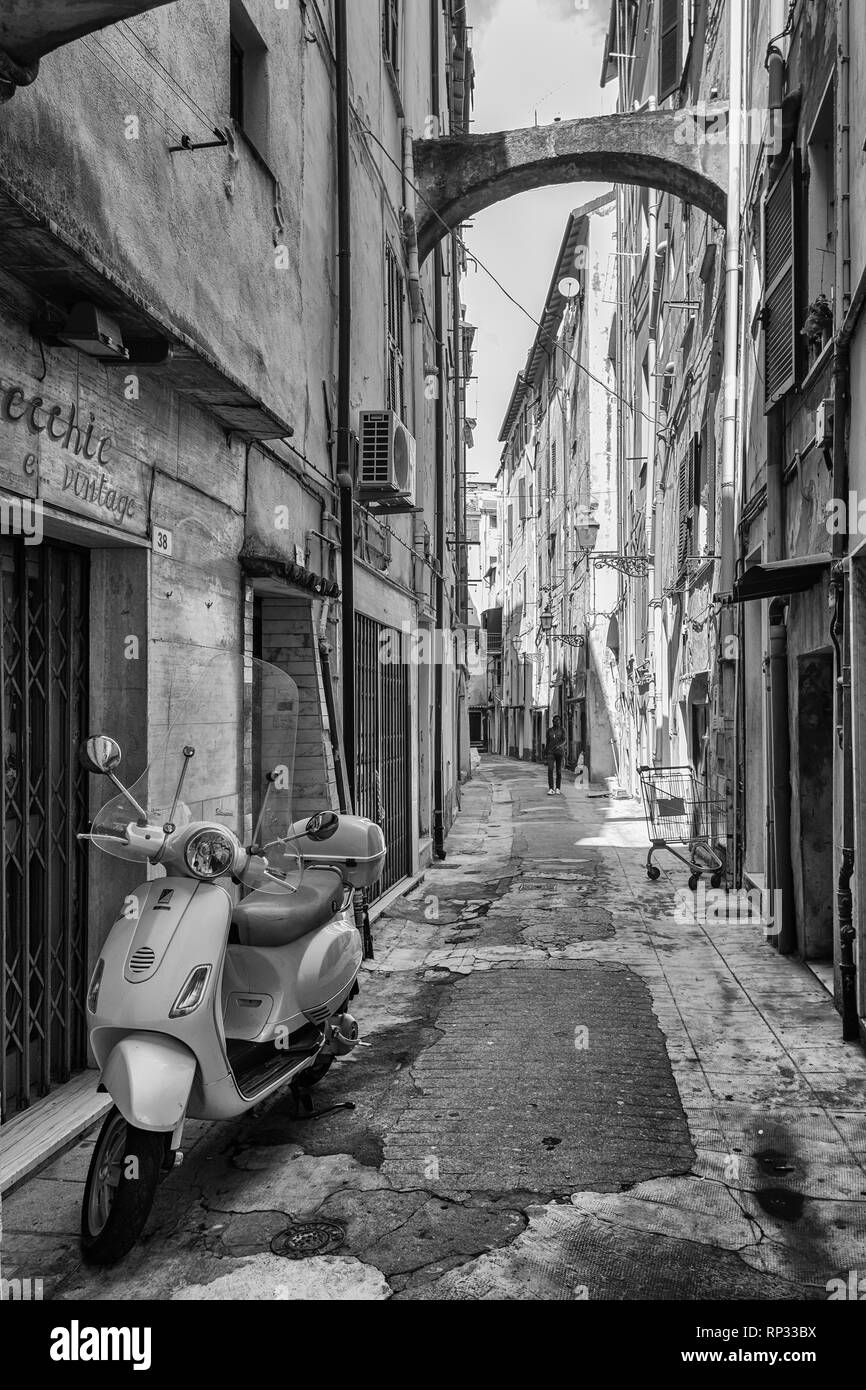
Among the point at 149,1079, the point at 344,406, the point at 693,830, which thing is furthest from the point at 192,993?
the point at 693,830

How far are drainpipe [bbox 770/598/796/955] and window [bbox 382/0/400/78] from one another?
7.33m

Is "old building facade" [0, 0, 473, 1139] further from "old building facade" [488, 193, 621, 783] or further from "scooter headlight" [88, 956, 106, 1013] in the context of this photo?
"old building facade" [488, 193, 621, 783]

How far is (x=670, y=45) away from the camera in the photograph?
16.7 m

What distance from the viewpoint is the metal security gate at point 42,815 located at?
4.33 m

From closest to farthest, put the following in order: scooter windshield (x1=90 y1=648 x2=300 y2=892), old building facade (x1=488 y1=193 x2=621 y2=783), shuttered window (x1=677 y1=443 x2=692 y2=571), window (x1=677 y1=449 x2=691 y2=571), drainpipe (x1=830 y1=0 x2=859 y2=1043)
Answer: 1. scooter windshield (x1=90 y1=648 x2=300 y2=892)
2. drainpipe (x1=830 y1=0 x2=859 y2=1043)
3. shuttered window (x1=677 y1=443 x2=692 y2=571)
4. window (x1=677 y1=449 x2=691 y2=571)
5. old building facade (x1=488 y1=193 x2=621 y2=783)

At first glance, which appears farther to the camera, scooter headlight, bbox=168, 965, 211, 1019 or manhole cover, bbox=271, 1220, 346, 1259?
scooter headlight, bbox=168, 965, 211, 1019

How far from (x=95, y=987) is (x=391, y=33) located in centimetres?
1120

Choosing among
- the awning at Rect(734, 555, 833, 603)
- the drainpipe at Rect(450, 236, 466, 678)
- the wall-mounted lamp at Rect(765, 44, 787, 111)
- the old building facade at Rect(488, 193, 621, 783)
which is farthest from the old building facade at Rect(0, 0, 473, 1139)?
the old building facade at Rect(488, 193, 621, 783)

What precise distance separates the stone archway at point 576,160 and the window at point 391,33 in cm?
108

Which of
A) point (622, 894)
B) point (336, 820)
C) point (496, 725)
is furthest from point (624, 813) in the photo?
point (496, 725)

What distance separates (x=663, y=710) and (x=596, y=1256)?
14948 mm

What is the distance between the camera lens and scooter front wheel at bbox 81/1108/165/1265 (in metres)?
3.35

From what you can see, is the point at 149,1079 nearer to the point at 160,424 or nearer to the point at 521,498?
the point at 160,424
